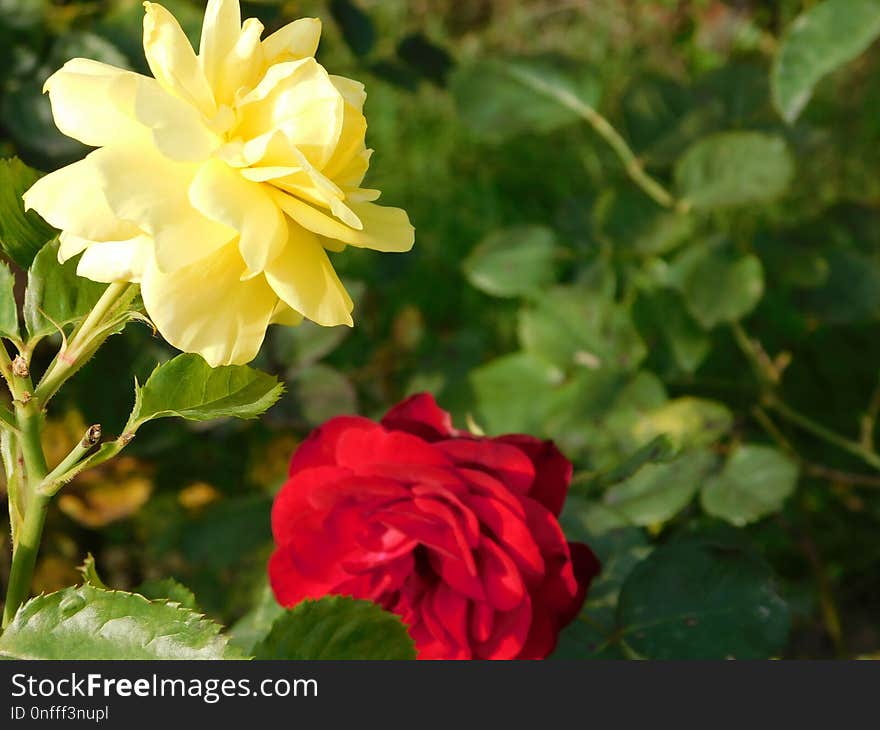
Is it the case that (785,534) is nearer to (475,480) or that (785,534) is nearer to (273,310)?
(475,480)

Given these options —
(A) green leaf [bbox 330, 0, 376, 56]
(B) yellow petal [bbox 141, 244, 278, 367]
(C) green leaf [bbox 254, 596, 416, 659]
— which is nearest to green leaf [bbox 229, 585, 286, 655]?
(C) green leaf [bbox 254, 596, 416, 659]

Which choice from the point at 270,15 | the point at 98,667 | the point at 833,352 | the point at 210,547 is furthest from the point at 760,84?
the point at 98,667

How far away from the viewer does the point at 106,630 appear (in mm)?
430

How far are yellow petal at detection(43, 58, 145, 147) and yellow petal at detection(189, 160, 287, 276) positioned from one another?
0.11 ft

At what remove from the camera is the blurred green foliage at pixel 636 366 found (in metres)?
0.78

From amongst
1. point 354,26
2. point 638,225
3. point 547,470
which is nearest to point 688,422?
point 638,225

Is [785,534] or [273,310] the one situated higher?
[273,310]

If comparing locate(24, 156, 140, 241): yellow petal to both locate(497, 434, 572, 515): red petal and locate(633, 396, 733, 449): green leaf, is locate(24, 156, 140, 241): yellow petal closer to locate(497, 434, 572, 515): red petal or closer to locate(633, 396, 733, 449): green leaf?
locate(497, 434, 572, 515): red petal

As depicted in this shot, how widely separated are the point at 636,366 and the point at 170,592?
2.00 feet

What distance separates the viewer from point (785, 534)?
1389 millimetres

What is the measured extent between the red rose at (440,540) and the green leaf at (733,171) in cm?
52

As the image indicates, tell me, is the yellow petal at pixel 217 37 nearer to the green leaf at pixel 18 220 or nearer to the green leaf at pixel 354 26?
the green leaf at pixel 18 220

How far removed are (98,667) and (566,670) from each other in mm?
212

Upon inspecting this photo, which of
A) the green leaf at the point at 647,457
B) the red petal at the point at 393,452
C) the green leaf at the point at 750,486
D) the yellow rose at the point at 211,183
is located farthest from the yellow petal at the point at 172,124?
the green leaf at the point at 750,486
